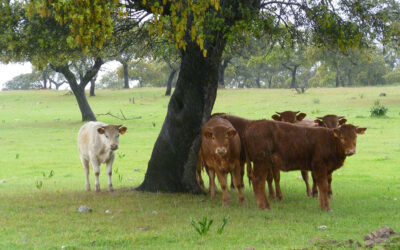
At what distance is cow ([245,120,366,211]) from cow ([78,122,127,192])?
3.63m

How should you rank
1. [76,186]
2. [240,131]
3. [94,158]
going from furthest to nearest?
[76,186] < [94,158] < [240,131]

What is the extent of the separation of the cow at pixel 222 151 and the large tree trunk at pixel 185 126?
58 centimetres

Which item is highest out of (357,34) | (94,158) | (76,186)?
(357,34)

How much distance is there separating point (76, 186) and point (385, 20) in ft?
29.2

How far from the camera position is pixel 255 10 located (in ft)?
36.0

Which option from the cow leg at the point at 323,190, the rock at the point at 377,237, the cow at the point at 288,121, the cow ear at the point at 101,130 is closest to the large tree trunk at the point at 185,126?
the cow ear at the point at 101,130

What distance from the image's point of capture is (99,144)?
13.4 m

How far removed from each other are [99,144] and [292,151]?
5060 mm

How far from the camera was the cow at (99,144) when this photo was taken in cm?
1290

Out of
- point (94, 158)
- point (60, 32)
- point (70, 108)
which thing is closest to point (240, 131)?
point (94, 158)

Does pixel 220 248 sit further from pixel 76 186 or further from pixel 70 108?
pixel 70 108

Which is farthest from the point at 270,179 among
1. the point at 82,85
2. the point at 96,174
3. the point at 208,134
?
the point at 82,85

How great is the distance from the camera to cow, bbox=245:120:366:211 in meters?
10.8

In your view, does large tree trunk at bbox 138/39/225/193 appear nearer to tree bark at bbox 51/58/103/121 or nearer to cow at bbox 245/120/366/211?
cow at bbox 245/120/366/211
